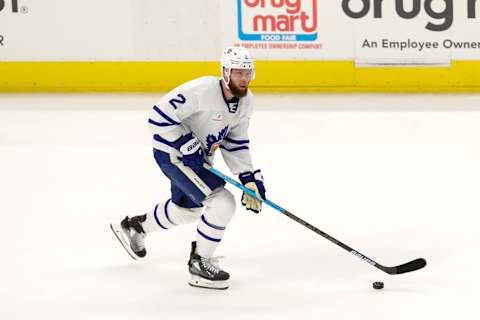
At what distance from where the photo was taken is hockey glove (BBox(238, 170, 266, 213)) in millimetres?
4809

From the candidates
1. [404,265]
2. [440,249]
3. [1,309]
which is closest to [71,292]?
[1,309]

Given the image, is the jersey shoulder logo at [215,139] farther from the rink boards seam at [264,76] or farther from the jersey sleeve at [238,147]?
the rink boards seam at [264,76]

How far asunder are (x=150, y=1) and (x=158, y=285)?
4.75 metres

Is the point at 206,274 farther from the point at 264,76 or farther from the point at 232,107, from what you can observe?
the point at 264,76

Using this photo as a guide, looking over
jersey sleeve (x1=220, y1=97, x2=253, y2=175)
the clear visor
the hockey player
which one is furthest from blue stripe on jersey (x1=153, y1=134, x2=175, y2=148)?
the clear visor

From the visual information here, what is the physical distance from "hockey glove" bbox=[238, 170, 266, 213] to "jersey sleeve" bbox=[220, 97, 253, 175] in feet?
0.11

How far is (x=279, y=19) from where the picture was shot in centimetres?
900

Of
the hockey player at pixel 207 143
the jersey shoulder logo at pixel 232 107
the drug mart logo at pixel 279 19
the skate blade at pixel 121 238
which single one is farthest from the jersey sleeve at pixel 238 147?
the drug mart logo at pixel 279 19

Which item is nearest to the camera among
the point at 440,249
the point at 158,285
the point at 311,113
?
the point at 158,285

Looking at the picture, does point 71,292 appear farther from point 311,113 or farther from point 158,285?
point 311,113

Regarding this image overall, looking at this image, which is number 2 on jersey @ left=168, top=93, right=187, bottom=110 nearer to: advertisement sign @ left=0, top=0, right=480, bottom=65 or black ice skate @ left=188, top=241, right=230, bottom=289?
black ice skate @ left=188, top=241, right=230, bottom=289

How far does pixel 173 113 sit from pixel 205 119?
17 cm

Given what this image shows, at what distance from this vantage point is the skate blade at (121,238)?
201 inches

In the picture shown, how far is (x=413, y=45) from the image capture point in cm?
901
